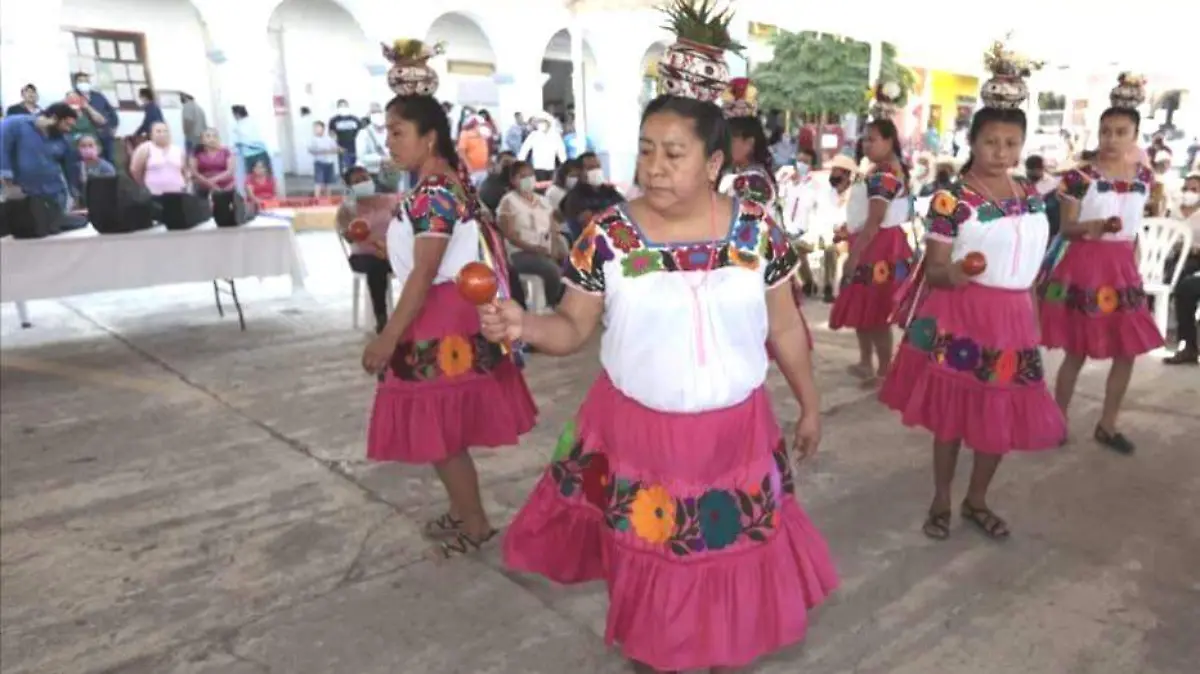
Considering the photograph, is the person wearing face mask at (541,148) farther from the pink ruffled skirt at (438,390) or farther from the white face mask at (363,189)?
the pink ruffled skirt at (438,390)

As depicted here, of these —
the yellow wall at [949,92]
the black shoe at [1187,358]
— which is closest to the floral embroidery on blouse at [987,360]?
the black shoe at [1187,358]

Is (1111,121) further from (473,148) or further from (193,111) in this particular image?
(193,111)

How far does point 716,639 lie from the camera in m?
1.75

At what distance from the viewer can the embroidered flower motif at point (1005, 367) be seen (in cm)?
279

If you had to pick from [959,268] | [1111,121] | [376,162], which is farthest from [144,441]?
[376,162]

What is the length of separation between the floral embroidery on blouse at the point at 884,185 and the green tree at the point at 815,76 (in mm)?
12464

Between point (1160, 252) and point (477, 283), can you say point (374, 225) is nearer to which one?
point (477, 283)

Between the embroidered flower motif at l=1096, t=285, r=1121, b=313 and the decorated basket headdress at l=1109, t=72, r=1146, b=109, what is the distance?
0.78m

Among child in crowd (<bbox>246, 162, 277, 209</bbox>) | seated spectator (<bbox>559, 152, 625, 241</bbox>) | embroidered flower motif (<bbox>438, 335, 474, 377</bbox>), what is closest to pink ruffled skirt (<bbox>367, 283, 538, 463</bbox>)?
embroidered flower motif (<bbox>438, 335, 474, 377</bbox>)

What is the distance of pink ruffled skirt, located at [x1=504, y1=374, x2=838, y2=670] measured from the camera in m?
1.77

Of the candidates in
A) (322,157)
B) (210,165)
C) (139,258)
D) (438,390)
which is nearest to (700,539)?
(438,390)

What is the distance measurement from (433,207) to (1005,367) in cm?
189

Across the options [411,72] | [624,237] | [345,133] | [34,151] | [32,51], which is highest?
[32,51]

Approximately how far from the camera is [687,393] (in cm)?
175
